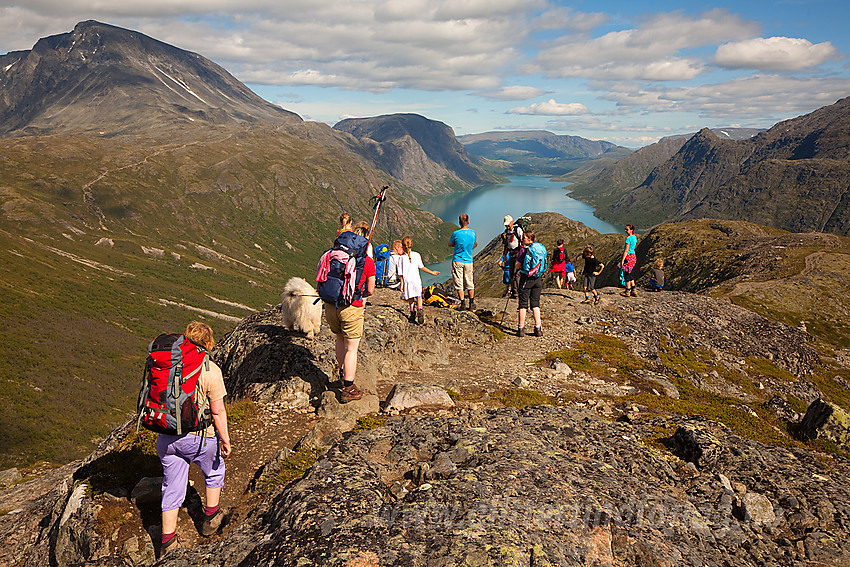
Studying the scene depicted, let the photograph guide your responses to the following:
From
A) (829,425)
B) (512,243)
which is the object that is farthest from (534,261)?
(829,425)

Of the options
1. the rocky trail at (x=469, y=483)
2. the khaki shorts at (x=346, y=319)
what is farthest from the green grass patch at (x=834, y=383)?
the khaki shorts at (x=346, y=319)

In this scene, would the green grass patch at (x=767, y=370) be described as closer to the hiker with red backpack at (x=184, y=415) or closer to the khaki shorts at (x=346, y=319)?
the khaki shorts at (x=346, y=319)

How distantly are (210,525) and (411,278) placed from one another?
38.5ft

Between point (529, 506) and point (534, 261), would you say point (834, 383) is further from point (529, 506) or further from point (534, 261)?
point (529, 506)

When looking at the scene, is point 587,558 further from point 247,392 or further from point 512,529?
point 247,392

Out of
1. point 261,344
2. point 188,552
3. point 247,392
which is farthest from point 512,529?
point 261,344

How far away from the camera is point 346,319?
1106cm

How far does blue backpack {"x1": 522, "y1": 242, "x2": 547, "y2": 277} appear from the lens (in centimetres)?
1825

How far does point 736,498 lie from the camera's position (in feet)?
27.3

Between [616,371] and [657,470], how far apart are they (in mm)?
8710

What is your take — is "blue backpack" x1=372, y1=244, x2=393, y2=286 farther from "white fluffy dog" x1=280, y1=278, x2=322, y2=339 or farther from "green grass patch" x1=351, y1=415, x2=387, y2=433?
"green grass patch" x1=351, y1=415, x2=387, y2=433

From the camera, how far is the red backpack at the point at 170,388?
272 inches

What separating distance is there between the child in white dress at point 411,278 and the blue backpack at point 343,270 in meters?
6.86

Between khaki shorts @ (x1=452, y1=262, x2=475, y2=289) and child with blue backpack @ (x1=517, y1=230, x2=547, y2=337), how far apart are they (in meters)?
2.71
